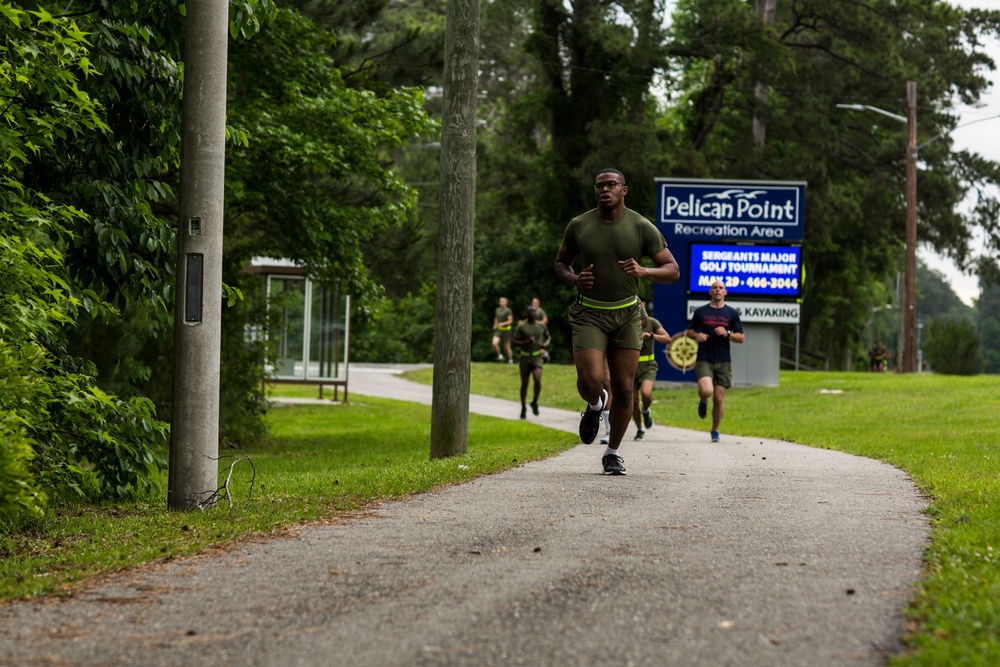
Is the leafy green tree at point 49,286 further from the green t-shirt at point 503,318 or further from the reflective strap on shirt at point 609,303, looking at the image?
the green t-shirt at point 503,318

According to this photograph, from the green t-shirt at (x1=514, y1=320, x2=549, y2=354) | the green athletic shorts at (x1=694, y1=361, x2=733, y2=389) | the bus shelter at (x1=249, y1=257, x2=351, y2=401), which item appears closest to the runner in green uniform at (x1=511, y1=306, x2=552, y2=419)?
the green t-shirt at (x1=514, y1=320, x2=549, y2=354)

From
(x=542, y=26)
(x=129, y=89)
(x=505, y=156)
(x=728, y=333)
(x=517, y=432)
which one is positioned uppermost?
(x=542, y=26)

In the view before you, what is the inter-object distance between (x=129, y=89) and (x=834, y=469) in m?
6.90

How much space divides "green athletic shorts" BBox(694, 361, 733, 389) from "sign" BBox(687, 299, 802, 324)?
48.2 feet

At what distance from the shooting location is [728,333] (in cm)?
1652

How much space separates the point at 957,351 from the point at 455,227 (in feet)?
123

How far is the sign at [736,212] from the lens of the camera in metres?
31.8

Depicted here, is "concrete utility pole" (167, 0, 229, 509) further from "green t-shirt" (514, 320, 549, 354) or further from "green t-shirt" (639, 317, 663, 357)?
"green t-shirt" (514, 320, 549, 354)

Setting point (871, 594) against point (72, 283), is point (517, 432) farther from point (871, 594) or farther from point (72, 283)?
point (871, 594)

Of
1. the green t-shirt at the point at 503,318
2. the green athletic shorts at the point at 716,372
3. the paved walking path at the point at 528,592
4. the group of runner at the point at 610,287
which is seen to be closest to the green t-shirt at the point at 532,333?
the green athletic shorts at the point at 716,372

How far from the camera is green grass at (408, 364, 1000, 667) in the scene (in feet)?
16.9

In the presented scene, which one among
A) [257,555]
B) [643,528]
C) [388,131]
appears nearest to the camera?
[257,555]

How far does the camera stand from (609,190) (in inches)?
406

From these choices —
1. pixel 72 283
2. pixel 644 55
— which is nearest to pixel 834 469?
pixel 72 283
